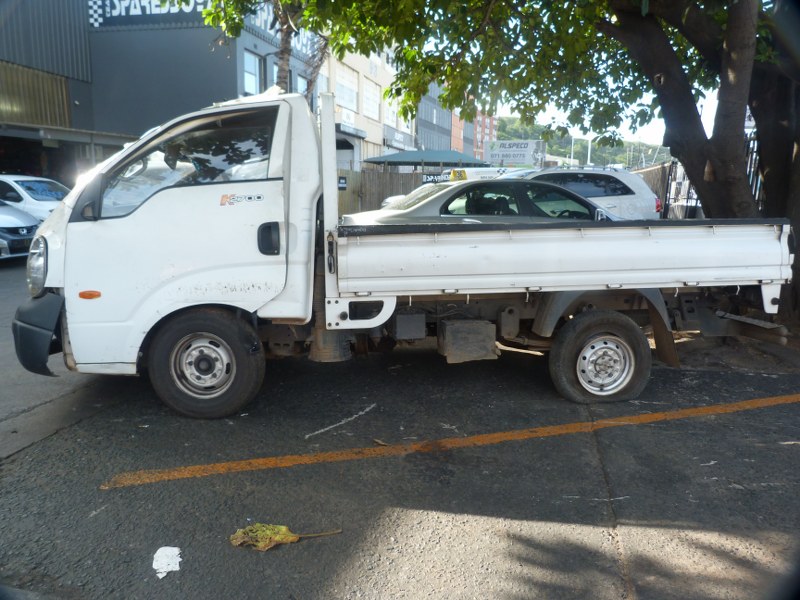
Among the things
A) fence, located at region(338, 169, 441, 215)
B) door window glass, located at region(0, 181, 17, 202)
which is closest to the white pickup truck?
door window glass, located at region(0, 181, 17, 202)

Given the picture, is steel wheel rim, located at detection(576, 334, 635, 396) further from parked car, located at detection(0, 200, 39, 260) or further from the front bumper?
parked car, located at detection(0, 200, 39, 260)

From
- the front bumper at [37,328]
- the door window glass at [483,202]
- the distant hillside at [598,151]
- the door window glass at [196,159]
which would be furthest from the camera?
the distant hillside at [598,151]

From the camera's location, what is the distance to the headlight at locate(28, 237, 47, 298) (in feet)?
15.0

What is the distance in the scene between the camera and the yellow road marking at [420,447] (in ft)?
A: 13.3

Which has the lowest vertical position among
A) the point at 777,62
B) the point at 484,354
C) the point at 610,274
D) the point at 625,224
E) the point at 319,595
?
the point at 319,595

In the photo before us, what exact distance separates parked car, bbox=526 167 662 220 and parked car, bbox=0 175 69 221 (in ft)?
33.6

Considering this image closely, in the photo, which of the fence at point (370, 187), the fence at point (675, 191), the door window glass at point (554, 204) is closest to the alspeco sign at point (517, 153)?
the fence at point (370, 187)

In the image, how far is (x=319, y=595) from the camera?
2.94 m

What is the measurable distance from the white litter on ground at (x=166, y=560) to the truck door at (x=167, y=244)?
72.6 inches

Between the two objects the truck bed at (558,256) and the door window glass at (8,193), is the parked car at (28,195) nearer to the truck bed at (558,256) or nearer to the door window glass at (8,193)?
the door window glass at (8,193)

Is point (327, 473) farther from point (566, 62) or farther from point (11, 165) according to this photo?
point (11, 165)

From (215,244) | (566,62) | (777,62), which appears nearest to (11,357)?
(215,244)

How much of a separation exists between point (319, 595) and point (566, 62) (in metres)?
8.36

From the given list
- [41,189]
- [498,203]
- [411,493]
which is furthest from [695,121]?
[41,189]
